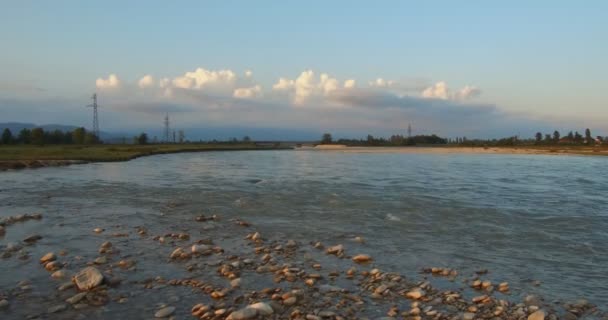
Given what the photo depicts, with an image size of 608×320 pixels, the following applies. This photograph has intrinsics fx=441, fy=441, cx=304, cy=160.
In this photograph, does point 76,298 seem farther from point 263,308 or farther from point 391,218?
point 391,218

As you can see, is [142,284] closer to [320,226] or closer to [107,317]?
[107,317]

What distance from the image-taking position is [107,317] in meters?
7.26

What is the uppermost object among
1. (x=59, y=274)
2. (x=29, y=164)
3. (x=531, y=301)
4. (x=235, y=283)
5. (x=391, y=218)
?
(x=29, y=164)

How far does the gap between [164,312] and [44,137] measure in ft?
351

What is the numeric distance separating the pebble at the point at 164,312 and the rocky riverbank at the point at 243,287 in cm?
3

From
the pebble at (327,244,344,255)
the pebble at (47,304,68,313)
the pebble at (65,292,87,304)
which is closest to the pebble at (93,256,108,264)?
the pebble at (65,292,87,304)

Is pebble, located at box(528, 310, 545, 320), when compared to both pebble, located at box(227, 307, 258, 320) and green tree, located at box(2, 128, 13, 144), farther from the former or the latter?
green tree, located at box(2, 128, 13, 144)

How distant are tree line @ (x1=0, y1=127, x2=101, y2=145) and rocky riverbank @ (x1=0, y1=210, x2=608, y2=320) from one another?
9416cm

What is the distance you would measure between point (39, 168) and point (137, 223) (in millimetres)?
35438

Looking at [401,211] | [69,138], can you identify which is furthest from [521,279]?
[69,138]

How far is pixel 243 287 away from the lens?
887 cm

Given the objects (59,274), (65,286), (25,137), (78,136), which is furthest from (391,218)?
(78,136)

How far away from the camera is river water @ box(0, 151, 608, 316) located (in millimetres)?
10734

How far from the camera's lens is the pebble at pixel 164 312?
24.1 feet
